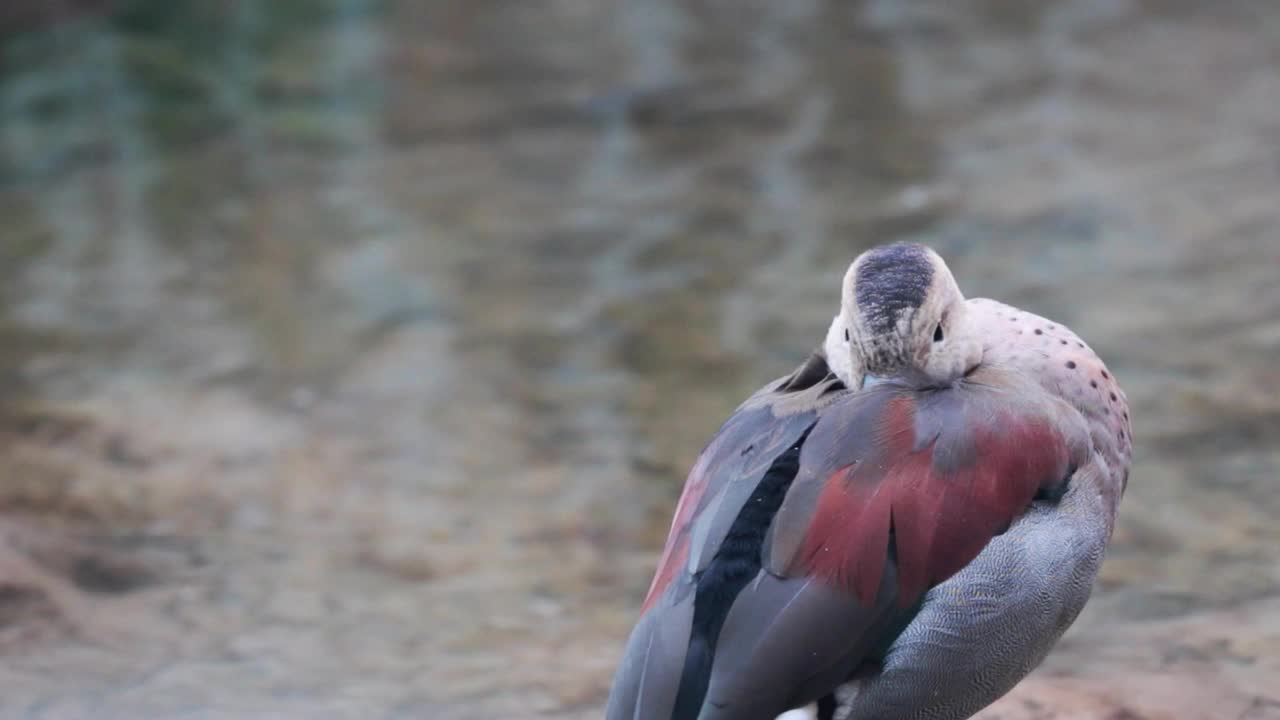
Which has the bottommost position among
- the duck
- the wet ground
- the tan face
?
the duck

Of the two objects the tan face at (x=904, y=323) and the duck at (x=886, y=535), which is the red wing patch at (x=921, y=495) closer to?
the duck at (x=886, y=535)

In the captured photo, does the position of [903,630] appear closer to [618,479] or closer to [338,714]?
[338,714]

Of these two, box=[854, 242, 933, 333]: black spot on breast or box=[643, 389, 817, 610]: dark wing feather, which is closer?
box=[643, 389, 817, 610]: dark wing feather

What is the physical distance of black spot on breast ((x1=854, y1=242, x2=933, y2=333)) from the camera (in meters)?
3.19

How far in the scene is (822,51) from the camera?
978 cm

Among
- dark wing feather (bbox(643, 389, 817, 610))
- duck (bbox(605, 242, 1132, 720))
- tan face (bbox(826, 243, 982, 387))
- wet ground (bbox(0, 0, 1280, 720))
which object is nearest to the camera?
duck (bbox(605, 242, 1132, 720))

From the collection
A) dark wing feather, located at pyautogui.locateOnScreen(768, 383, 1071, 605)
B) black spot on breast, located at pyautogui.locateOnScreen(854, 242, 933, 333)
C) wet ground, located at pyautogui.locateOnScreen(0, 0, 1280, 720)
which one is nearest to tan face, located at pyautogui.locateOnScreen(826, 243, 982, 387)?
black spot on breast, located at pyautogui.locateOnScreen(854, 242, 933, 333)

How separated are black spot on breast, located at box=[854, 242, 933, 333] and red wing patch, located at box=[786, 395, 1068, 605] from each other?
197 mm

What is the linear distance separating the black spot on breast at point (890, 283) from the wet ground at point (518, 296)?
1008 millimetres

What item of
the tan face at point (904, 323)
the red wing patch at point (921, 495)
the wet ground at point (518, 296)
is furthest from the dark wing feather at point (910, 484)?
the wet ground at point (518, 296)

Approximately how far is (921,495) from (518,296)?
14.5 feet

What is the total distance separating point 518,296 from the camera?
7199 millimetres

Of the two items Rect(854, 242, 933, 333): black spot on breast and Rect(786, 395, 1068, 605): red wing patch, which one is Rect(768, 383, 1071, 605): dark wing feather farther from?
Rect(854, 242, 933, 333): black spot on breast

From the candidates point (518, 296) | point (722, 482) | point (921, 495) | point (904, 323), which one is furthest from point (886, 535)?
point (518, 296)
